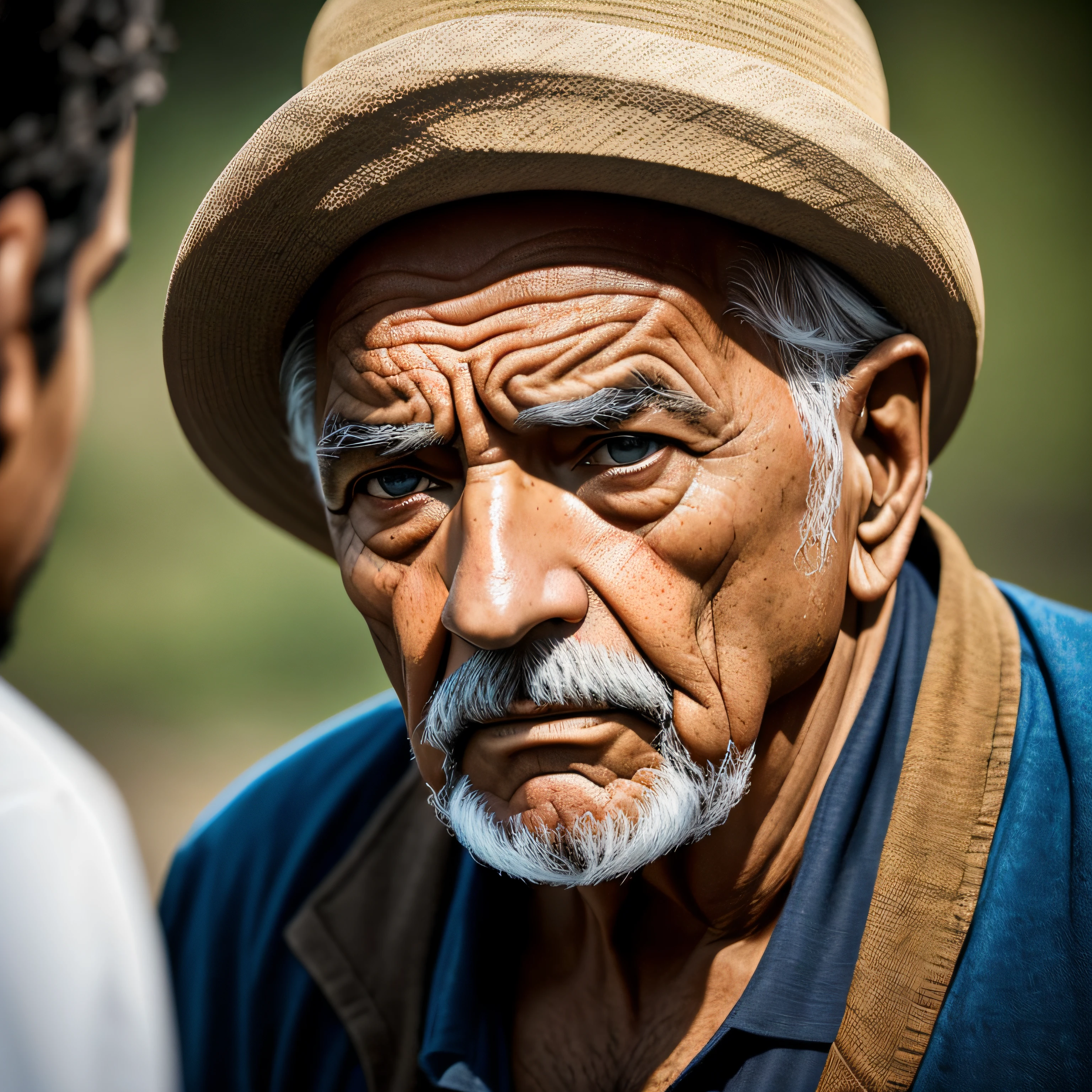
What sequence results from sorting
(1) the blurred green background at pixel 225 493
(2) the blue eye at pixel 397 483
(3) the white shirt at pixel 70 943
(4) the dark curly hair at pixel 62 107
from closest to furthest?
(4) the dark curly hair at pixel 62 107
(3) the white shirt at pixel 70 943
(2) the blue eye at pixel 397 483
(1) the blurred green background at pixel 225 493

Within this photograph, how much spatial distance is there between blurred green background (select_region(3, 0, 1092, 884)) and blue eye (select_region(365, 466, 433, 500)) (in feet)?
13.8

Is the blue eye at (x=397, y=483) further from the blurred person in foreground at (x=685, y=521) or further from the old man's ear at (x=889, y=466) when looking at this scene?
the old man's ear at (x=889, y=466)

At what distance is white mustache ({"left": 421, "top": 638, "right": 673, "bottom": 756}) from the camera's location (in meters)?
1.60

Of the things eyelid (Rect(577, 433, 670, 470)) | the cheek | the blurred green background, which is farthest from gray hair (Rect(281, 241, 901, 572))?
the blurred green background

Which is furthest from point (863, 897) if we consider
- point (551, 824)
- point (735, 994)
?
point (551, 824)

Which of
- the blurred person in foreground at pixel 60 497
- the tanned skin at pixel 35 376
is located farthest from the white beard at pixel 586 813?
the tanned skin at pixel 35 376

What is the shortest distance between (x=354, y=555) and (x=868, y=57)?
136 cm

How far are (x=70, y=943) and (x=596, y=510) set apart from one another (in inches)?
40.8

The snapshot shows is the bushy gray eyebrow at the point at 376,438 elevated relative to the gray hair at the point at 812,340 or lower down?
lower down

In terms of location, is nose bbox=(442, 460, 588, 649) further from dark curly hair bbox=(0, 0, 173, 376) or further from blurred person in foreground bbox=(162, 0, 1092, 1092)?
dark curly hair bbox=(0, 0, 173, 376)

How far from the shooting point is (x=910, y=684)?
1.89 metres

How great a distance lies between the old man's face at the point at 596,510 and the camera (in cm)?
161

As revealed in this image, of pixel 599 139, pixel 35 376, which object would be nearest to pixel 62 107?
pixel 35 376

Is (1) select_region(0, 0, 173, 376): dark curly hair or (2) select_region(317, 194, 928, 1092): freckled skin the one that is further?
(2) select_region(317, 194, 928, 1092): freckled skin
